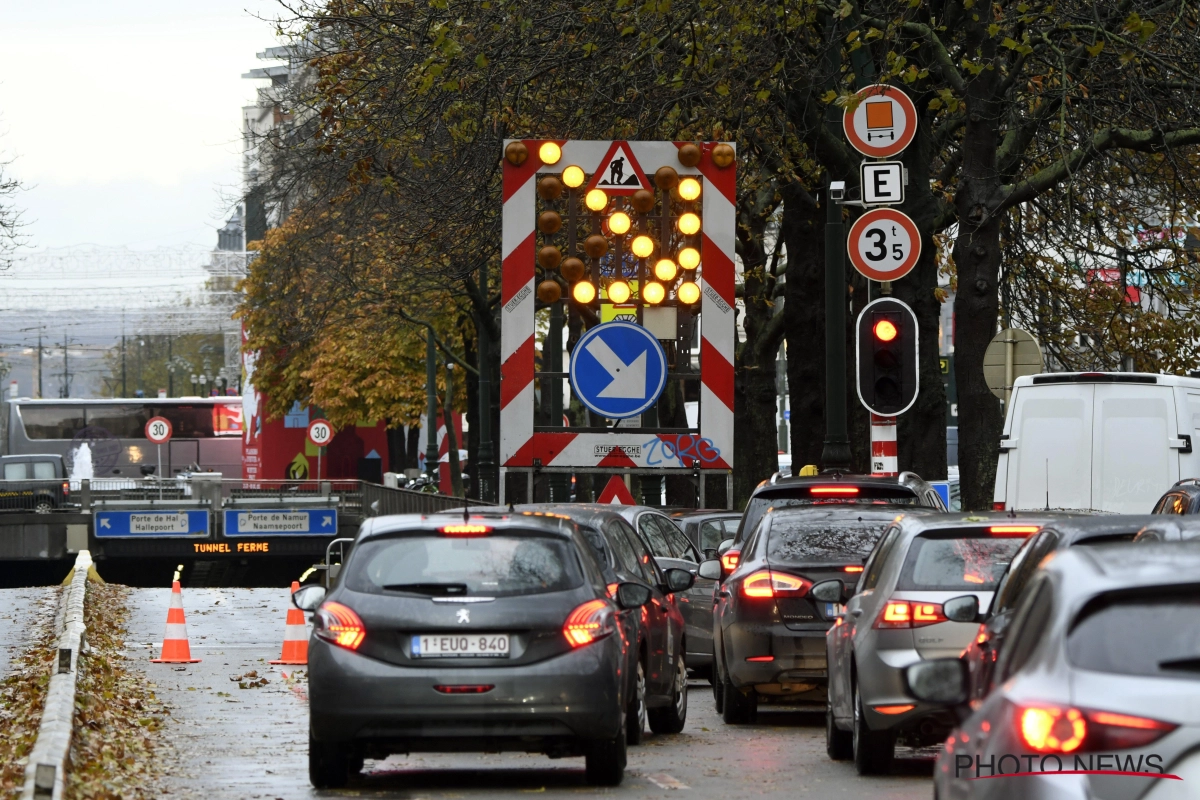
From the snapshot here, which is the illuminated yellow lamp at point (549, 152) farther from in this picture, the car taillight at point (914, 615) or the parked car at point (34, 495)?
the parked car at point (34, 495)

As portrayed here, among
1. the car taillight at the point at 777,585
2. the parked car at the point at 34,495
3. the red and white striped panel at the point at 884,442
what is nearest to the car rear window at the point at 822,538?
the car taillight at the point at 777,585

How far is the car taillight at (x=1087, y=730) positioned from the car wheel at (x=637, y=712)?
22.1 ft

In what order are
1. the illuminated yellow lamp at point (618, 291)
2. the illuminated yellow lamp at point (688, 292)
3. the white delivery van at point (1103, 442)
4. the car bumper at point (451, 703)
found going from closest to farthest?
1. the car bumper at point (451, 703)
2. the illuminated yellow lamp at point (618, 291)
3. the illuminated yellow lamp at point (688, 292)
4. the white delivery van at point (1103, 442)

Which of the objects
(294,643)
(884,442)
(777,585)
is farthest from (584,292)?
(294,643)

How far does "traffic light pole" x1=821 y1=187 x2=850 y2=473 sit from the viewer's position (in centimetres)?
2017

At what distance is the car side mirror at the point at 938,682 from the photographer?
19.0 feet

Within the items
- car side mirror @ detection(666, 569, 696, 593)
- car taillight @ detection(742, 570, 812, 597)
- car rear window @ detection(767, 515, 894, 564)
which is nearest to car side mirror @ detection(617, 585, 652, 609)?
car side mirror @ detection(666, 569, 696, 593)

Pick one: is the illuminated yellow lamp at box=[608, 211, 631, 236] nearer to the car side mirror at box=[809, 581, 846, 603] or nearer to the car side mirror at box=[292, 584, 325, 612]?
the car side mirror at box=[809, 581, 846, 603]

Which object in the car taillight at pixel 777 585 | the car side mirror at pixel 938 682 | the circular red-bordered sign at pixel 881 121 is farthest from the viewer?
the circular red-bordered sign at pixel 881 121

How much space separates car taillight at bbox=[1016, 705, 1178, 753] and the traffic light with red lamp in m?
13.4

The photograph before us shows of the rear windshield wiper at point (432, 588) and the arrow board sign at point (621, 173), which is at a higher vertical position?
the arrow board sign at point (621, 173)

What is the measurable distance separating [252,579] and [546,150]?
4126cm

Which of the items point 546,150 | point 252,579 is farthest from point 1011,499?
point 252,579

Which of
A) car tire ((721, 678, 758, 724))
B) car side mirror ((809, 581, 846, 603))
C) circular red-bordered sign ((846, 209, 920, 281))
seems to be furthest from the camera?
circular red-bordered sign ((846, 209, 920, 281))
